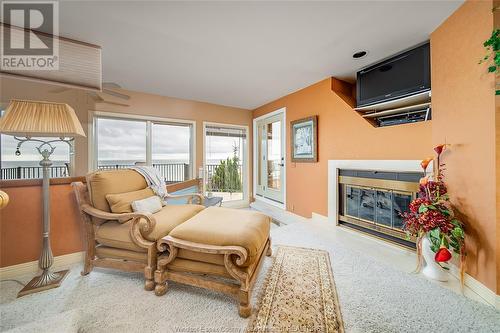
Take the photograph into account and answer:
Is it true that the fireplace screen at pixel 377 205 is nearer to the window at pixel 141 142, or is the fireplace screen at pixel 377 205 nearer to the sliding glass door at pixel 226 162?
the sliding glass door at pixel 226 162

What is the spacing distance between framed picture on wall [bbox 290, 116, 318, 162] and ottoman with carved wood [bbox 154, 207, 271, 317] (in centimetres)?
198

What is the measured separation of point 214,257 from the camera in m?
1.39

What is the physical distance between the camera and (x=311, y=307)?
4.46 ft

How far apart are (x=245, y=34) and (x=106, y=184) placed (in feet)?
6.44

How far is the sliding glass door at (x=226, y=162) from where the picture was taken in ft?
14.1

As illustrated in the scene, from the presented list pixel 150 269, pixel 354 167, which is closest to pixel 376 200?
pixel 354 167

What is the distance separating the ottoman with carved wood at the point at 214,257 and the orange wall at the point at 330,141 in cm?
180

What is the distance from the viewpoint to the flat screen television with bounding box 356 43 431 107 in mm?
1992

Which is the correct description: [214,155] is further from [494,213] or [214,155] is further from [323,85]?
[494,213]

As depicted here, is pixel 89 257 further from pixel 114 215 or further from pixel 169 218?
pixel 169 218

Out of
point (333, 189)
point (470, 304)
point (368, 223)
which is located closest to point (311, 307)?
point (470, 304)

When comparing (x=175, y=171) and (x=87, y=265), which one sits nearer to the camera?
(x=87, y=265)

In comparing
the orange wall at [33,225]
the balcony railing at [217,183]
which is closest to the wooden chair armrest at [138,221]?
the orange wall at [33,225]

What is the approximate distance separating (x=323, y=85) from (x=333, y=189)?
62.9 inches
